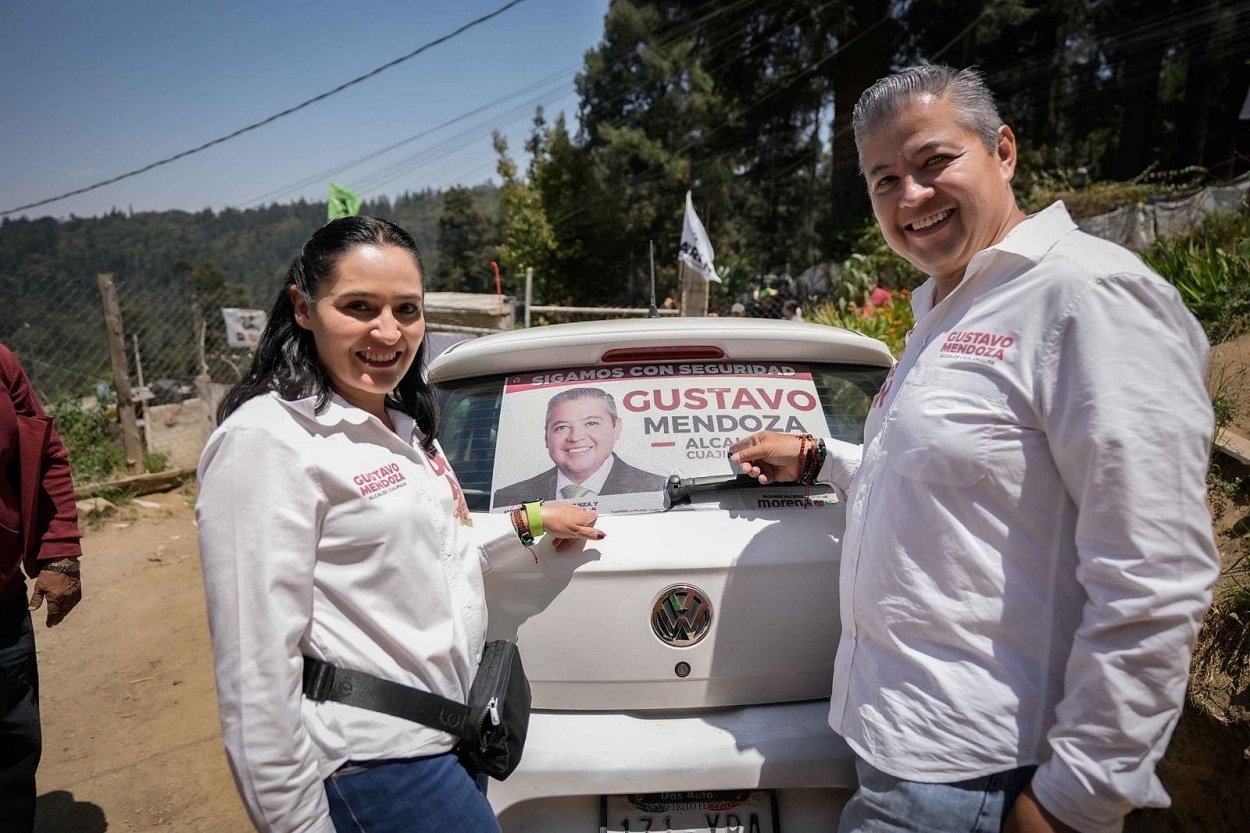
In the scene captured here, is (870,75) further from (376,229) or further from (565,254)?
(376,229)

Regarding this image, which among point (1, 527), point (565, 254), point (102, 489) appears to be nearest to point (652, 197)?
point (565, 254)

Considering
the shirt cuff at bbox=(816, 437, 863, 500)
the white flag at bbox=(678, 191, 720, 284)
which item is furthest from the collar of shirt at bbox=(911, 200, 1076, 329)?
the white flag at bbox=(678, 191, 720, 284)

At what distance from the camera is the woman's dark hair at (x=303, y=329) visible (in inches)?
56.2

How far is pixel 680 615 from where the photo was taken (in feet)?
5.84

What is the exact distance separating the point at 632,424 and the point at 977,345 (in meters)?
1.04

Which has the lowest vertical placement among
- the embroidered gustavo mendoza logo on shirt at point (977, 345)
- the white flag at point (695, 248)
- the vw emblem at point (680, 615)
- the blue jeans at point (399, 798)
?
the blue jeans at point (399, 798)

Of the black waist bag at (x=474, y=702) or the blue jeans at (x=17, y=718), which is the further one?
the blue jeans at (x=17, y=718)

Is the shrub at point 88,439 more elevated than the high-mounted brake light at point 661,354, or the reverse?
the high-mounted brake light at point 661,354

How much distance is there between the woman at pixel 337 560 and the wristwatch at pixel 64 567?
1750 millimetres

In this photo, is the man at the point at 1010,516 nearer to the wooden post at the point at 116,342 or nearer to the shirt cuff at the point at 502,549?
the shirt cuff at the point at 502,549

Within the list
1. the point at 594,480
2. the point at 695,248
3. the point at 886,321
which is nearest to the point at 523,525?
the point at 594,480

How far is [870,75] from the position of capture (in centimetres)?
2205

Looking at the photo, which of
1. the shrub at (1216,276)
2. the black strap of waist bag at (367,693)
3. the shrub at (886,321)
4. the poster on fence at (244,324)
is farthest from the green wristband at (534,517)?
the poster on fence at (244,324)

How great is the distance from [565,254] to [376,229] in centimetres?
3150
